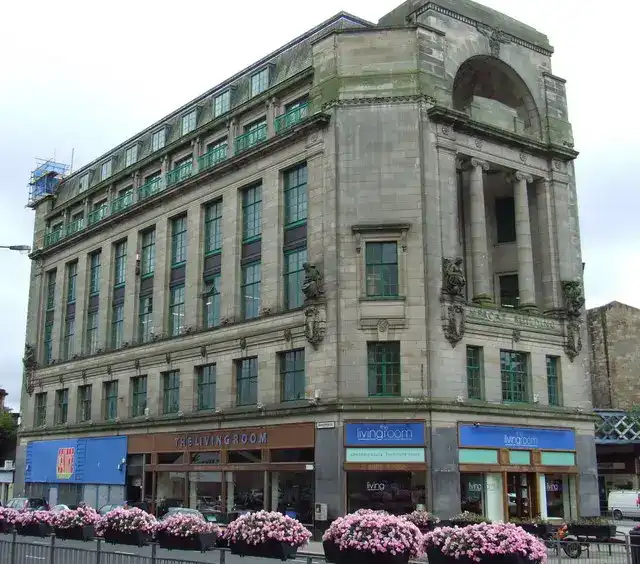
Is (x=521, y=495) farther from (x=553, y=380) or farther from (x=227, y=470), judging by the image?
(x=227, y=470)

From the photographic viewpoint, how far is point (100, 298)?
59469 mm

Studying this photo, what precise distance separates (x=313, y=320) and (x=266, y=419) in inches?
250

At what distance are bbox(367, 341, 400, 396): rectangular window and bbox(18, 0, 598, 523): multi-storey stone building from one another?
0.25ft

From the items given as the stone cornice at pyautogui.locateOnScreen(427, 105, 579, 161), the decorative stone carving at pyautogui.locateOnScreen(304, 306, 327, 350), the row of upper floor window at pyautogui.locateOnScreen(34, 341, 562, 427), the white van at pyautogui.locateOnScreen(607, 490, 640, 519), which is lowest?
the white van at pyautogui.locateOnScreen(607, 490, 640, 519)

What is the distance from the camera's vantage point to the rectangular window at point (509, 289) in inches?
1782

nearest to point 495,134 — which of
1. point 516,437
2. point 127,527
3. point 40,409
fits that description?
point 516,437

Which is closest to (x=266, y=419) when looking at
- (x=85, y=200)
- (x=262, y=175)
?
(x=262, y=175)

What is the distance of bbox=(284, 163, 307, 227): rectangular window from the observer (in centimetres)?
4309

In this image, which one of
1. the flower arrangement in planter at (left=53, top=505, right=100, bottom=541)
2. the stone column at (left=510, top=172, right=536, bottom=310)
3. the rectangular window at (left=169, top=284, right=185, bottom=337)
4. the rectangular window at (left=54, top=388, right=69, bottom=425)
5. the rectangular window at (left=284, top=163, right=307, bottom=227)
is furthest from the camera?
the rectangular window at (left=54, top=388, right=69, bottom=425)

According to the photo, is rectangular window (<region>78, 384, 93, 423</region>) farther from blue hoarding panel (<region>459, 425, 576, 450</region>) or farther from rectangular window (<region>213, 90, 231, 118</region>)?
blue hoarding panel (<region>459, 425, 576, 450</region>)

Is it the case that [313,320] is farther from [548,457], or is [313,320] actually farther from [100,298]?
[100,298]

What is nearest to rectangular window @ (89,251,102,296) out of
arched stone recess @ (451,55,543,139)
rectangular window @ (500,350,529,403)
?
arched stone recess @ (451,55,543,139)

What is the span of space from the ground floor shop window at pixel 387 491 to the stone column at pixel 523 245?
1142cm

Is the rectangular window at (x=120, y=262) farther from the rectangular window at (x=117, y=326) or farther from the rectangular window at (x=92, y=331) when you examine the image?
the rectangular window at (x=92, y=331)
